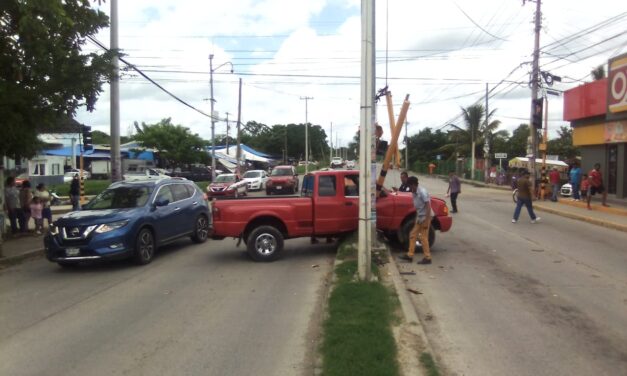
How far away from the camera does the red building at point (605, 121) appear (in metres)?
20.8

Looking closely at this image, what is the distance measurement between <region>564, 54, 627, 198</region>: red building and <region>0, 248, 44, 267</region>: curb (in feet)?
66.1

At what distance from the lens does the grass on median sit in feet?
14.7

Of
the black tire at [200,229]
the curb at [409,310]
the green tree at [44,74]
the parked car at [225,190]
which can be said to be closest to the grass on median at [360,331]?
the curb at [409,310]

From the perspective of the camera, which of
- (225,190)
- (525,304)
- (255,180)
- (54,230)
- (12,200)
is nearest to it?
(525,304)

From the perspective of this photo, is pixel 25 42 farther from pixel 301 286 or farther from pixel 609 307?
pixel 609 307

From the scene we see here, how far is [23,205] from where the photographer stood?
14906 millimetres

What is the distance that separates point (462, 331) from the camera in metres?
5.94

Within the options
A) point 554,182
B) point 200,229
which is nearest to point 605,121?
point 554,182

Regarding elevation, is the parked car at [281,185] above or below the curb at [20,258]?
above

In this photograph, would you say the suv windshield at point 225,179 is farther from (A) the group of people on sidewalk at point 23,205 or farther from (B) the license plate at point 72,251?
(B) the license plate at point 72,251

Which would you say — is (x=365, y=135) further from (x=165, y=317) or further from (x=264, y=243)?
(x=264, y=243)

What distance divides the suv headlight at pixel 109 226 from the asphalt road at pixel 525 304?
526cm

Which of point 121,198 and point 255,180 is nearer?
point 121,198

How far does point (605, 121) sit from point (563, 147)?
128 feet
